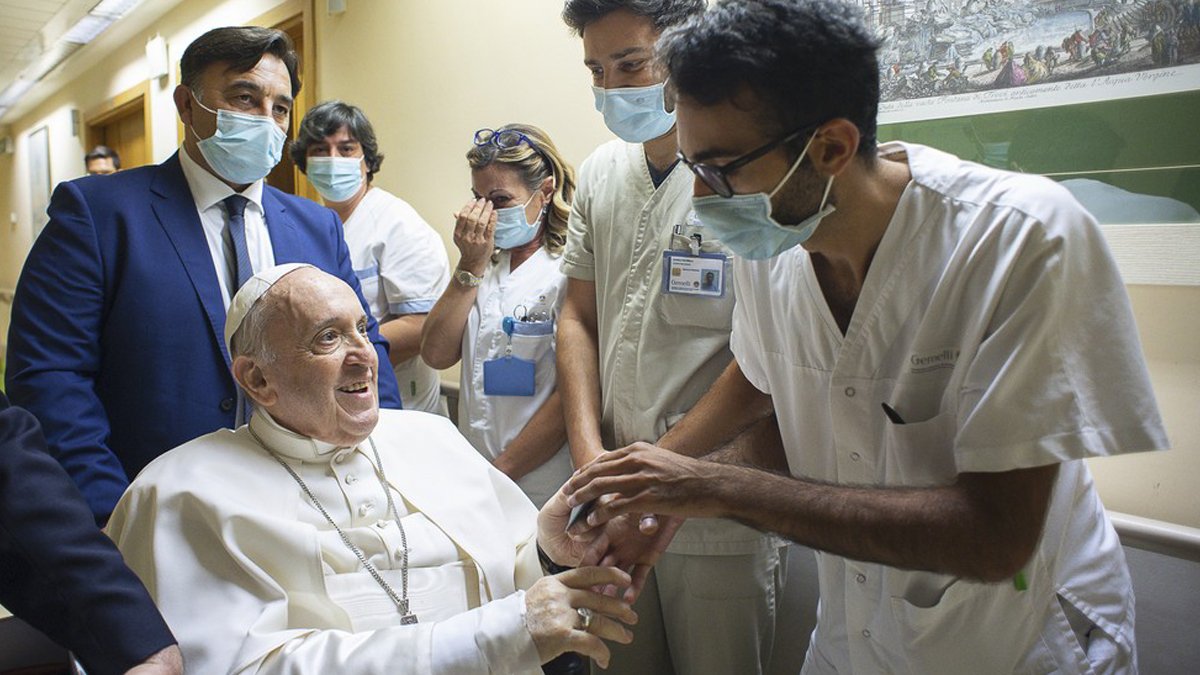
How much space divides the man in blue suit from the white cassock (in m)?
0.27

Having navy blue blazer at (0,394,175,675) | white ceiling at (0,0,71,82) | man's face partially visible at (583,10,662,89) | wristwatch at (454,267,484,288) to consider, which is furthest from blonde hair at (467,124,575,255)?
white ceiling at (0,0,71,82)

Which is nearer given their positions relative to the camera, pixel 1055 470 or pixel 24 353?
pixel 1055 470

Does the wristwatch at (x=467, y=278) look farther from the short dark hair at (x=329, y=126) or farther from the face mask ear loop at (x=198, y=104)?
the short dark hair at (x=329, y=126)

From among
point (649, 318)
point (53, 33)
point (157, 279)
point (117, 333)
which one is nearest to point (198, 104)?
point (157, 279)

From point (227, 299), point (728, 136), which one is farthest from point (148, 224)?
point (728, 136)

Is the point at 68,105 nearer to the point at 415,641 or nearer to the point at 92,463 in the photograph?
the point at 92,463

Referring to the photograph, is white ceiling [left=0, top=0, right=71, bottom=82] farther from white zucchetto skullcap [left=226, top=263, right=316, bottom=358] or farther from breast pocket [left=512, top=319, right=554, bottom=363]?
white zucchetto skullcap [left=226, top=263, right=316, bottom=358]

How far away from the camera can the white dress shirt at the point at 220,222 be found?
6.63 ft

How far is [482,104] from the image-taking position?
11.4 feet

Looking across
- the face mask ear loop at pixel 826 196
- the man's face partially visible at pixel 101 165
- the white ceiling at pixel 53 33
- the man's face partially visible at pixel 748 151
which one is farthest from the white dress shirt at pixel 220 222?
the white ceiling at pixel 53 33

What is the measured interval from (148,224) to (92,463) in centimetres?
51

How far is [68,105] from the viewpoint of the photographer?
9234 mm

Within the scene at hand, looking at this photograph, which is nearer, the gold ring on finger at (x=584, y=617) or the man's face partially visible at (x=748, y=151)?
the man's face partially visible at (x=748, y=151)

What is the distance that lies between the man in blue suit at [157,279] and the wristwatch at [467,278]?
0.43 meters
